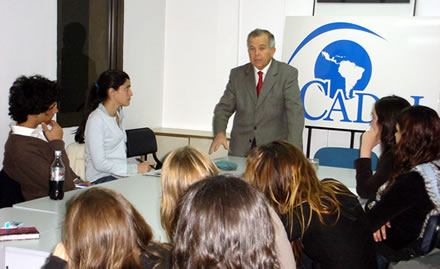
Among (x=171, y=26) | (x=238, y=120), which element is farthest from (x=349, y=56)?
(x=171, y=26)

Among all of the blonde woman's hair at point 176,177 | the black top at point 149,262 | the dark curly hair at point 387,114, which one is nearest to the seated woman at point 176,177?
the blonde woman's hair at point 176,177

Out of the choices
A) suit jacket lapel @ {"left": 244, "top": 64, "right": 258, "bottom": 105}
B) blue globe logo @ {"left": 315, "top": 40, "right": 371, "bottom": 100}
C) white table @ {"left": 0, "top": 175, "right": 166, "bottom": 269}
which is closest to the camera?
white table @ {"left": 0, "top": 175, "right": 166, "bottom": 269}

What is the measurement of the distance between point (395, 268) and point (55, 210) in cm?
148

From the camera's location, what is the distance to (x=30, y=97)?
2.90 meters

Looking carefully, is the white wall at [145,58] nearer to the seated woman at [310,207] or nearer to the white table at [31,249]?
the white table at [31,249]

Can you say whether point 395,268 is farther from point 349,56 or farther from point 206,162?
point 349,56

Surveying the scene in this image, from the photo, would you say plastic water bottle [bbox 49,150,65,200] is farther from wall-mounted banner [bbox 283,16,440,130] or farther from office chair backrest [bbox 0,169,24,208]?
wall-mounted banner [bbox 283,16,440,130]

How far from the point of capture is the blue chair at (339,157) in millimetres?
4171

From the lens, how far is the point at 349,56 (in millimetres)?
5000

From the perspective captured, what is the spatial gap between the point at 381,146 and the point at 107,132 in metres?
1.87

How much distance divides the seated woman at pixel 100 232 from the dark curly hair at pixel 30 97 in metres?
1.83

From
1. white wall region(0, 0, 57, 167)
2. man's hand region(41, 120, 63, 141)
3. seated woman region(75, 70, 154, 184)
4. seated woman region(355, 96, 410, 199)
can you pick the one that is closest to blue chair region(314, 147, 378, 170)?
seated woman region(355, 96, 410, 199)

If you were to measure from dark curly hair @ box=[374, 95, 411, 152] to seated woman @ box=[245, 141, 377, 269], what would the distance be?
106 cm

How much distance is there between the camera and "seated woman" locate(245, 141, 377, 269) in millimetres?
1708
